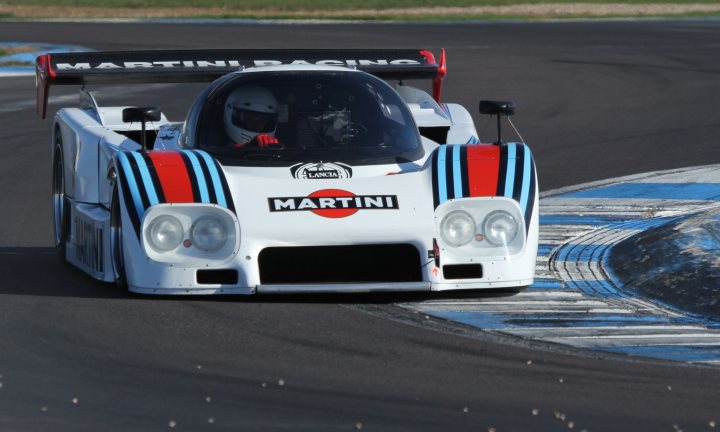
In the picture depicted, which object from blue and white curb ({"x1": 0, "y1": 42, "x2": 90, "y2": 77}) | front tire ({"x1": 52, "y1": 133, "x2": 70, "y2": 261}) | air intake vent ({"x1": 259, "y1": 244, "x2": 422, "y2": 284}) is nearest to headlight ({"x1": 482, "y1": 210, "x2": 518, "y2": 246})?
air intake vent ({"x1": 259, "y1": 244, "x2": 422, "y2": 284})

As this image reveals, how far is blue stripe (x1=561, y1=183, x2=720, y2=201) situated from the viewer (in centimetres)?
1074

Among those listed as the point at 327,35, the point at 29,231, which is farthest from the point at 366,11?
the point at 29,231

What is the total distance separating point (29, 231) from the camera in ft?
31.9

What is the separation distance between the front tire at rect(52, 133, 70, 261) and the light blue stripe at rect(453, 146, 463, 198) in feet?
7.69

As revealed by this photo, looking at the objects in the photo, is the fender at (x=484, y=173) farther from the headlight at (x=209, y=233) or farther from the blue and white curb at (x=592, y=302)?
the headlight at (x=209, y=233)

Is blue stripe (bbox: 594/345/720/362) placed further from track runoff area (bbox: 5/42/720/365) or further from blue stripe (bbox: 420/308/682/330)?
blue stripe (bbox: 420/308/682/330)

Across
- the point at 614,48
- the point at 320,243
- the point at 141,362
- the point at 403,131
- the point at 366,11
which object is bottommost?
the point at 141,362

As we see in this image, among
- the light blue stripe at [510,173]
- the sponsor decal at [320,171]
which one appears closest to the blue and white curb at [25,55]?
the sponsor decal at [320,171]

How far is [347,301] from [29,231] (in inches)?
123

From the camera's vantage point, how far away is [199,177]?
7.41 m

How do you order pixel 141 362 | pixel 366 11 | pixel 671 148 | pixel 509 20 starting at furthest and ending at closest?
1. pixel 366 11
2. pixel 509 20
3. pixel 671 148
4. pixel 141 362

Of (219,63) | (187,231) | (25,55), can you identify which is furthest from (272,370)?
(25,55)

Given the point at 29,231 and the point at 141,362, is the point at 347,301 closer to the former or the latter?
the point at 141,362

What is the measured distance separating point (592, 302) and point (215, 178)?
1.90 meters
